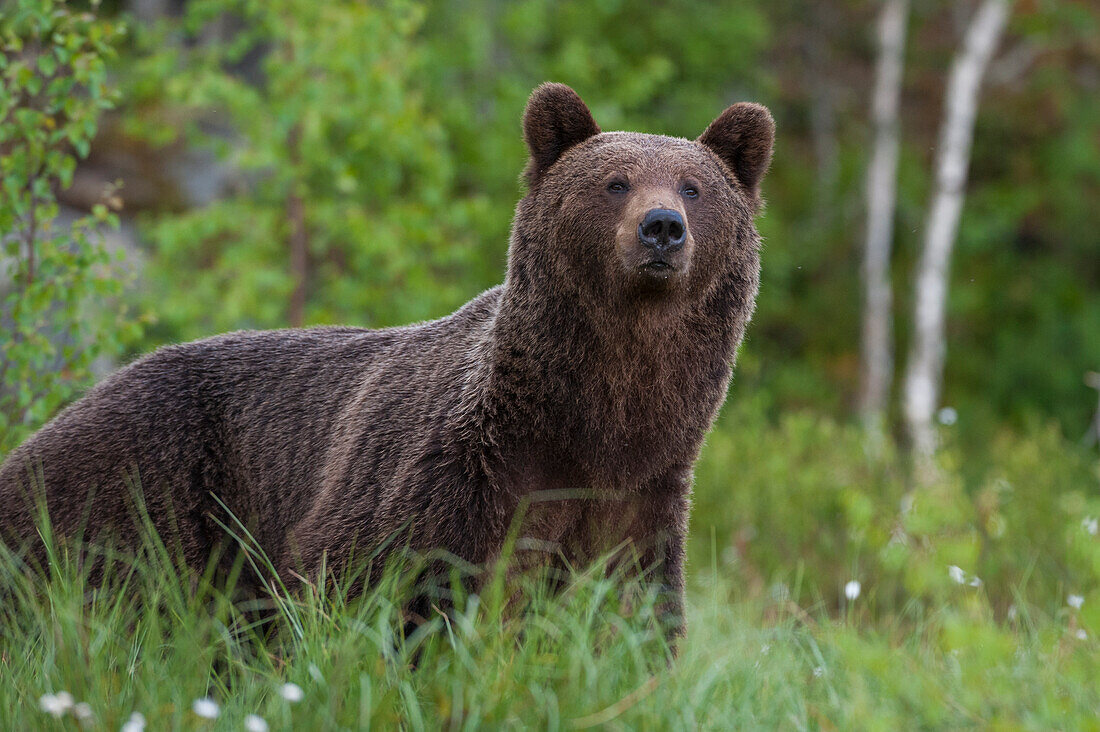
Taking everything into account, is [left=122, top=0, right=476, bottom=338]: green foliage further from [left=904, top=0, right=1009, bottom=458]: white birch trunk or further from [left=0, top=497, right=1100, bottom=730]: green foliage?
[left=904, top=0, right=1009, bottom=458]: white birch trunk

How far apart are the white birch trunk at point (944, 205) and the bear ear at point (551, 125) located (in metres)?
10.9

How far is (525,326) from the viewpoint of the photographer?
3.60 meters

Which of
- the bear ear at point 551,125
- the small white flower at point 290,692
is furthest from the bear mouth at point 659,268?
the small white flower at point 290,692

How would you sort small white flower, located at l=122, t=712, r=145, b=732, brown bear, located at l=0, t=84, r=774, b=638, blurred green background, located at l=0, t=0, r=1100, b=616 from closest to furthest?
small white flower, located at l=122, t=712, r=145, b=732 → brown bear, located at l=0, t=84, r=774, b=638 → blurred green background, located at l=0, t=0, r=1100, b=616

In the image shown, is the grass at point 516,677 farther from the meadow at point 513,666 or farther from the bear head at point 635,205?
the bear head at point 635,205

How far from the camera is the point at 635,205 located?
11.4ft

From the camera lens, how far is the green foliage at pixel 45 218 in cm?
454

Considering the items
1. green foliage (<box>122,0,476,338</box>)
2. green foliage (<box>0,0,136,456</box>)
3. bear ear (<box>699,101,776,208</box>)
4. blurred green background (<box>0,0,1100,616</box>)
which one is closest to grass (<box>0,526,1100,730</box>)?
blurred green background (<box>0,0,1100,616</box>)

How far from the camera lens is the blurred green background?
19.0ft

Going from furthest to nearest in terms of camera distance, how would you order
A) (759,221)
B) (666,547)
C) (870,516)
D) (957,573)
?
(759,221), (870,516), (666,547), (957,573)

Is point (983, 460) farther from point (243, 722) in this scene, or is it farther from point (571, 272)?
point (243, 722)

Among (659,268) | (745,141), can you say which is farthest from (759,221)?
(659,268)

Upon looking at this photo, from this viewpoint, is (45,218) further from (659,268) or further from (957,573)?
(957,573)

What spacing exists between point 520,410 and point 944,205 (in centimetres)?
1181
